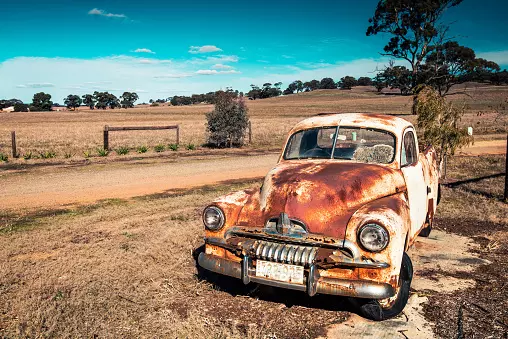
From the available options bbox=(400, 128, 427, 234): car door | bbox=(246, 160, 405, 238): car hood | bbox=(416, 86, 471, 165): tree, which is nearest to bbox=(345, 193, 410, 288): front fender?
bbox=(246, 160, 405, 238): car hood

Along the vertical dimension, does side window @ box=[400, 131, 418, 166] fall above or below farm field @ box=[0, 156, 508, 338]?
above

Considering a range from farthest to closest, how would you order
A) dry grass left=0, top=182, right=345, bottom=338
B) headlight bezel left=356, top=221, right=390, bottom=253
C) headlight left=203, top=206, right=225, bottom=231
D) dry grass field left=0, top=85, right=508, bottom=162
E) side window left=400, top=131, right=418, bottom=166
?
1. dry grass field left=0, top=85, right=508, bottom=162
2. side window left=400, top=131, right=418, bottom=166
3. headlight left=203, top=206, right=225, bottom=231
4. dry grass left=0, top=182, right=345, bottom=338
5. headlight bezel left=356, top=221, right=390, bottom=253

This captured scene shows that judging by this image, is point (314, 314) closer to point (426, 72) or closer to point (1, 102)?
point (426, 72)

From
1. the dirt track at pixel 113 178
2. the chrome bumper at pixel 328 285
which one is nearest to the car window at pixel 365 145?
the chrome bumper at pixel 328 285

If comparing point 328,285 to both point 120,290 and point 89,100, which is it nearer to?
point 120,290

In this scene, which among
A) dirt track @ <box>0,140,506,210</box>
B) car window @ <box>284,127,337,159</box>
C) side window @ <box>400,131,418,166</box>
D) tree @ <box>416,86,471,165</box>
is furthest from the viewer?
tree @ <box>416,86,471,165</box>

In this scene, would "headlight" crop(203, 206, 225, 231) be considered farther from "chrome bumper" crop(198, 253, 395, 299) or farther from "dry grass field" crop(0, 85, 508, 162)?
"dry grass field" crop(0, 85, 508, 162)

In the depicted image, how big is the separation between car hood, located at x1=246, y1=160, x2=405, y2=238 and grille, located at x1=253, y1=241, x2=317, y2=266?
0.23m

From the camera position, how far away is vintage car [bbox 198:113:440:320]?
380 cm

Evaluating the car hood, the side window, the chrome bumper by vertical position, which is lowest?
the chrome bumper

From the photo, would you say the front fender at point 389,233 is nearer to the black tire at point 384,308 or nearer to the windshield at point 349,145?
the black tire at point 384,308

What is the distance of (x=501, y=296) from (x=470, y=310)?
0.58 meters

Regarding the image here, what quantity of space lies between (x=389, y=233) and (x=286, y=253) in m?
0.91

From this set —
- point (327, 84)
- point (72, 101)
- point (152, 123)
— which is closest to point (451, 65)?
point (152, 123)
